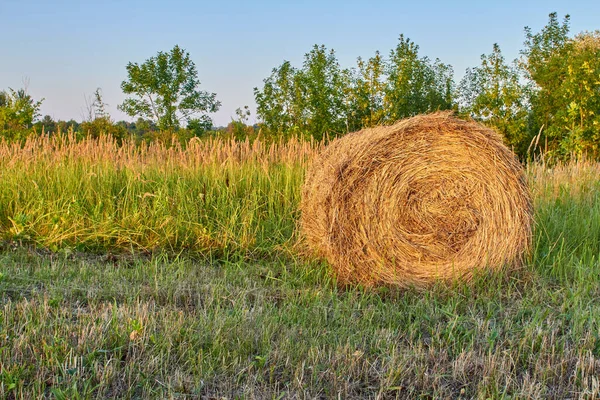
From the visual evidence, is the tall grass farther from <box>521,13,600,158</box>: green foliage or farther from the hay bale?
<box>521,13,600,158</box>: green foliage

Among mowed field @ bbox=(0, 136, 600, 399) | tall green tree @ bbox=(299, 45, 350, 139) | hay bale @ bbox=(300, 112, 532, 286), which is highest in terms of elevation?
tall green tree @ bbox=(299, 45, 350, 139)

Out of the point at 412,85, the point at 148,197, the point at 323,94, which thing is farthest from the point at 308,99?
the point at 148,197

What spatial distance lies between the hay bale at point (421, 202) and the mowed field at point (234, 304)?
0.22m

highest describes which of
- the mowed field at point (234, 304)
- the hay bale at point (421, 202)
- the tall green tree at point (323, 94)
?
the tall green tree at point (323, 94)

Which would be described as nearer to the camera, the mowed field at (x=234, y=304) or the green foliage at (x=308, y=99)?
the mowed field at (x=234, y=304)

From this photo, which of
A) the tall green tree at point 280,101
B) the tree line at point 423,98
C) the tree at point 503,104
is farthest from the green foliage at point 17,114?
the tree at point 503,104

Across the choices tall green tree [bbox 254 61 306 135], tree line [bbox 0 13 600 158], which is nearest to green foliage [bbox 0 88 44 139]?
tree line [bbox 0 13 600 158]

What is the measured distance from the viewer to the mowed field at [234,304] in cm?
246

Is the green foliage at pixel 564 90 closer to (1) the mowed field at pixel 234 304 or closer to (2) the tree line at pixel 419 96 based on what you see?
(2) the tree line at pixel 419 96

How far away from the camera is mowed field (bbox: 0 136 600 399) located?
96.8 inches

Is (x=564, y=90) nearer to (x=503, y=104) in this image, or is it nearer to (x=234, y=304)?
(x=503, y=104)

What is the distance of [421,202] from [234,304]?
1.76 m

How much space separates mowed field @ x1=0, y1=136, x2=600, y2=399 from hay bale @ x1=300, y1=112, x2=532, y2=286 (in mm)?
217

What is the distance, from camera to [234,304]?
3375 mm
